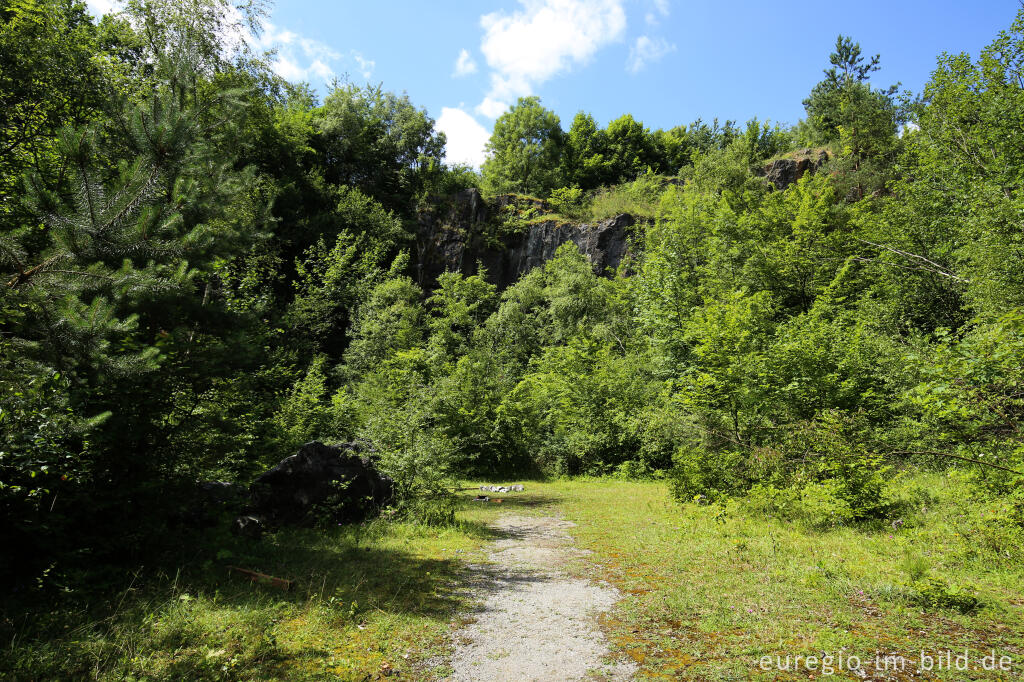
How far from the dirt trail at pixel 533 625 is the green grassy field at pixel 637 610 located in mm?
216

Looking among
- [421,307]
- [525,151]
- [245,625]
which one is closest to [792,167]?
[525,151]

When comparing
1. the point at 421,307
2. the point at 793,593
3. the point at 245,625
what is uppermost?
the point at 421,307

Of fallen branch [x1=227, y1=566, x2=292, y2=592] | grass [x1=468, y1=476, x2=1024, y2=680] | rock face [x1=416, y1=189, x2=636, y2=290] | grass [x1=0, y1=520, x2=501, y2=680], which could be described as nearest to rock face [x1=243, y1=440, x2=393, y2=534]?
grass [x1=0, y1=520, x2=501, y2=680]

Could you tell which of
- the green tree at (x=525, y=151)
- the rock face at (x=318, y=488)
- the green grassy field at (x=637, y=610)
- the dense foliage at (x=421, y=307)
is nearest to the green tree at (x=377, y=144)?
the dense foliage at (x=421, y=307)

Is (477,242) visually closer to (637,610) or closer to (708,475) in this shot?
(708,475)

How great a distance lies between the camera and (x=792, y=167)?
2822 cm

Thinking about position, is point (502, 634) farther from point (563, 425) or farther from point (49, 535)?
point (563, 425)

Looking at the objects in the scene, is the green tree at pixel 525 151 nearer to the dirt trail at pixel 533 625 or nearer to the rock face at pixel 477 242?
the rock face at pixel 477 242

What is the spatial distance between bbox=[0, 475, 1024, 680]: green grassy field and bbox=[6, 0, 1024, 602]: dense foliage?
0.83 meters

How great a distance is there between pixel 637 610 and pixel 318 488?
582 cm

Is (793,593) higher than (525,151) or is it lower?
lower

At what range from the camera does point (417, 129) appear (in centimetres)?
→ 3394

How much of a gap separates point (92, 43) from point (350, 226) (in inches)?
760

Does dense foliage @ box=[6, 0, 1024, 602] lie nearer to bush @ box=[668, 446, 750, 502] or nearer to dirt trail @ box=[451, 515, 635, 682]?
bush @ box=[668, 446, 750, 502]
